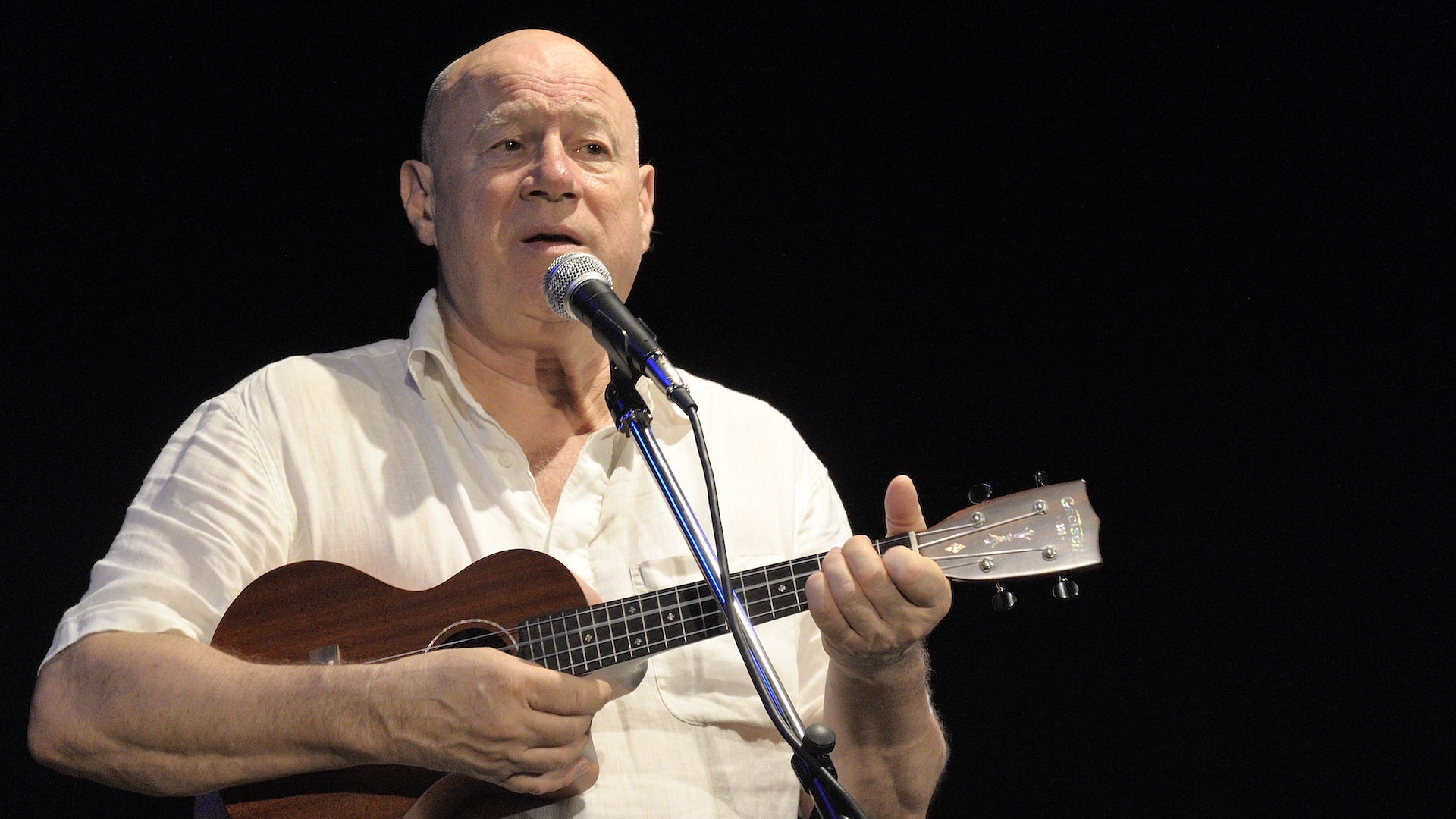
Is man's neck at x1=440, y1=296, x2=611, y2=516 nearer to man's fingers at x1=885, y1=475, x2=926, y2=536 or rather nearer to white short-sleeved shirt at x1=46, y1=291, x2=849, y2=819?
white short-sleeved shirt at x1=46, y1=291, x2=849, y2=819

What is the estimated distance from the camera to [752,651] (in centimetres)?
131

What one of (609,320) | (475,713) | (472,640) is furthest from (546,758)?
(609,320)

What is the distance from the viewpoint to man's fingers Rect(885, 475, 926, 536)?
181cm

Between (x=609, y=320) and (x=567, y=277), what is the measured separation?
0.19 m

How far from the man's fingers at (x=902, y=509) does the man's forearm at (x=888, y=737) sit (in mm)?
273

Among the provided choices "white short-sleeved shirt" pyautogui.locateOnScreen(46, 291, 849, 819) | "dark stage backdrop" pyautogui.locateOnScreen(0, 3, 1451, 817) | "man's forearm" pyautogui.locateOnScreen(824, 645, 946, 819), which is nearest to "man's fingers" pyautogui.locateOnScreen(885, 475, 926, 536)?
"man's forearm" pyautogui.locateOnScreen(824, 645, 946, 819)

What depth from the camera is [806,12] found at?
125 inches

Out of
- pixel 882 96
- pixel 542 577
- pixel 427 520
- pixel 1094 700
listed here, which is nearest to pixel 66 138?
pixel 427 520

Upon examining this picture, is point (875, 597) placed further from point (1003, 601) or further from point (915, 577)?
point (1003, 601)

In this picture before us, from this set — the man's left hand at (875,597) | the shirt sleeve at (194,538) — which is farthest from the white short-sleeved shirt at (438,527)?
the man's left hand at (875,597)

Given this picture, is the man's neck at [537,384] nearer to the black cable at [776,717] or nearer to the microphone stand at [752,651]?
the microphone stand at [752,651]

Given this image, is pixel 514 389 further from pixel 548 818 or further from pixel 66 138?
pixel 66 138

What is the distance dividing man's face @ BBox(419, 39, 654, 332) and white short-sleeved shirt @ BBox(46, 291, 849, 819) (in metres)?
0.21

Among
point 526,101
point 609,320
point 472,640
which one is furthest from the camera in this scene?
point 526,101
